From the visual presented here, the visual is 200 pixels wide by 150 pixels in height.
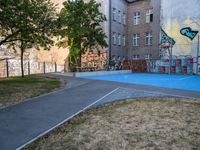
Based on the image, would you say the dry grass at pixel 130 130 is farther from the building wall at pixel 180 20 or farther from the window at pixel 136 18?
the window at pixel 136 18

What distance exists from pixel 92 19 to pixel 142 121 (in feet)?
69.6

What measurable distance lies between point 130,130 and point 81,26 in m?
20.6

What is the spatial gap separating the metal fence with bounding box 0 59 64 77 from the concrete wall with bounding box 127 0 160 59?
1140 centimetres

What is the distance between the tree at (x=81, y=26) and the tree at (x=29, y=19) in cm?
801

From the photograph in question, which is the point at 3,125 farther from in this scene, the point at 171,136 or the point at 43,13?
the point at 43,13

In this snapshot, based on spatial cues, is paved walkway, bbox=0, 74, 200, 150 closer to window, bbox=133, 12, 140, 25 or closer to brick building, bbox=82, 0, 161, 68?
brick building, bbox=82, 0, 161, 68

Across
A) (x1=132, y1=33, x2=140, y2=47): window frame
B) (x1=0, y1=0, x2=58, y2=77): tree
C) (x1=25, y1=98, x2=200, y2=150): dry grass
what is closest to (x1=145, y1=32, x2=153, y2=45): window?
(x1=132, y1=33, x2=140, y2=47): window frame

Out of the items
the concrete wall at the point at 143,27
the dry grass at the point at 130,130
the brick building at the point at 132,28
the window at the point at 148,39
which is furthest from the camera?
the window at the point at 148,39

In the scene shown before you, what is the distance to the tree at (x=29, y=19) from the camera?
13812 mm

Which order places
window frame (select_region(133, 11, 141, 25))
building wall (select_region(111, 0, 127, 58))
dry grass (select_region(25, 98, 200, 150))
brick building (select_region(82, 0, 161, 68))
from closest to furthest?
1. dry grass (select_region(25, 98, 200, 150))
2. brick building (select_region(82, 0, 161, 68))
3. building wall (select_region(111, 0, 127, 58))
4. window frame (select_region(133, 11, 141, 25))

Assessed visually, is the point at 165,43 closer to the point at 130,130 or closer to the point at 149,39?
the point at 149,39

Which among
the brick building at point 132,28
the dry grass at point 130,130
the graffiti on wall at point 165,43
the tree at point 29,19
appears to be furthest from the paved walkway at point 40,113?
the brick building at point 132,28

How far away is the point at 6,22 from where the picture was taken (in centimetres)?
1434

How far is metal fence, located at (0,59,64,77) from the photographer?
2782cm
